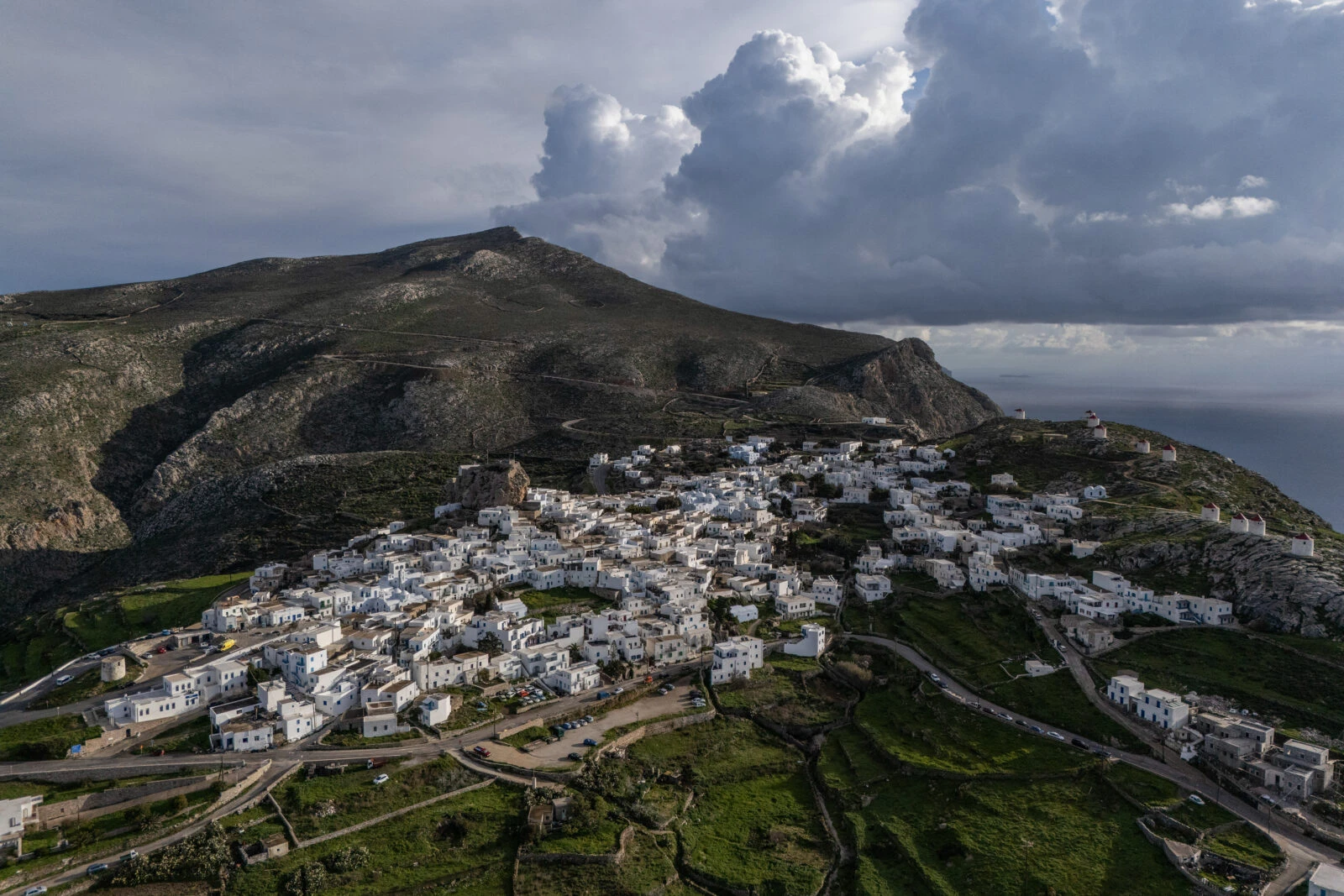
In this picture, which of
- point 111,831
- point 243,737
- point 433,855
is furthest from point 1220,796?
point 111,831

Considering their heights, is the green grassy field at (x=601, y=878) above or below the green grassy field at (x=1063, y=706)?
below

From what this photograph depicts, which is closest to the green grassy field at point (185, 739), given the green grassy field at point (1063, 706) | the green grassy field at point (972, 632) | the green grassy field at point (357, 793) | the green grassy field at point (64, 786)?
the green grassy field at point (64, 786)

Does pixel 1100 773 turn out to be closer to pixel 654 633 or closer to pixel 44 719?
pixel 654 633

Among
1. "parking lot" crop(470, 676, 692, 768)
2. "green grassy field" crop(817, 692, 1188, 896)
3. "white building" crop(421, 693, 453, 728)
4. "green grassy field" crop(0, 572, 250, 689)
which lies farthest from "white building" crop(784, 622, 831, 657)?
"green grassy field" crop(0, 572, 250, 689)

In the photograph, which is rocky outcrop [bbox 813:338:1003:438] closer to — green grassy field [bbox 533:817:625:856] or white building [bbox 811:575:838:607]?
white building [bbox 811:575:838:607]

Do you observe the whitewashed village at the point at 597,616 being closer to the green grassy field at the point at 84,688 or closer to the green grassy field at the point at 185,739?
the green grassy field at the point at 84,688
